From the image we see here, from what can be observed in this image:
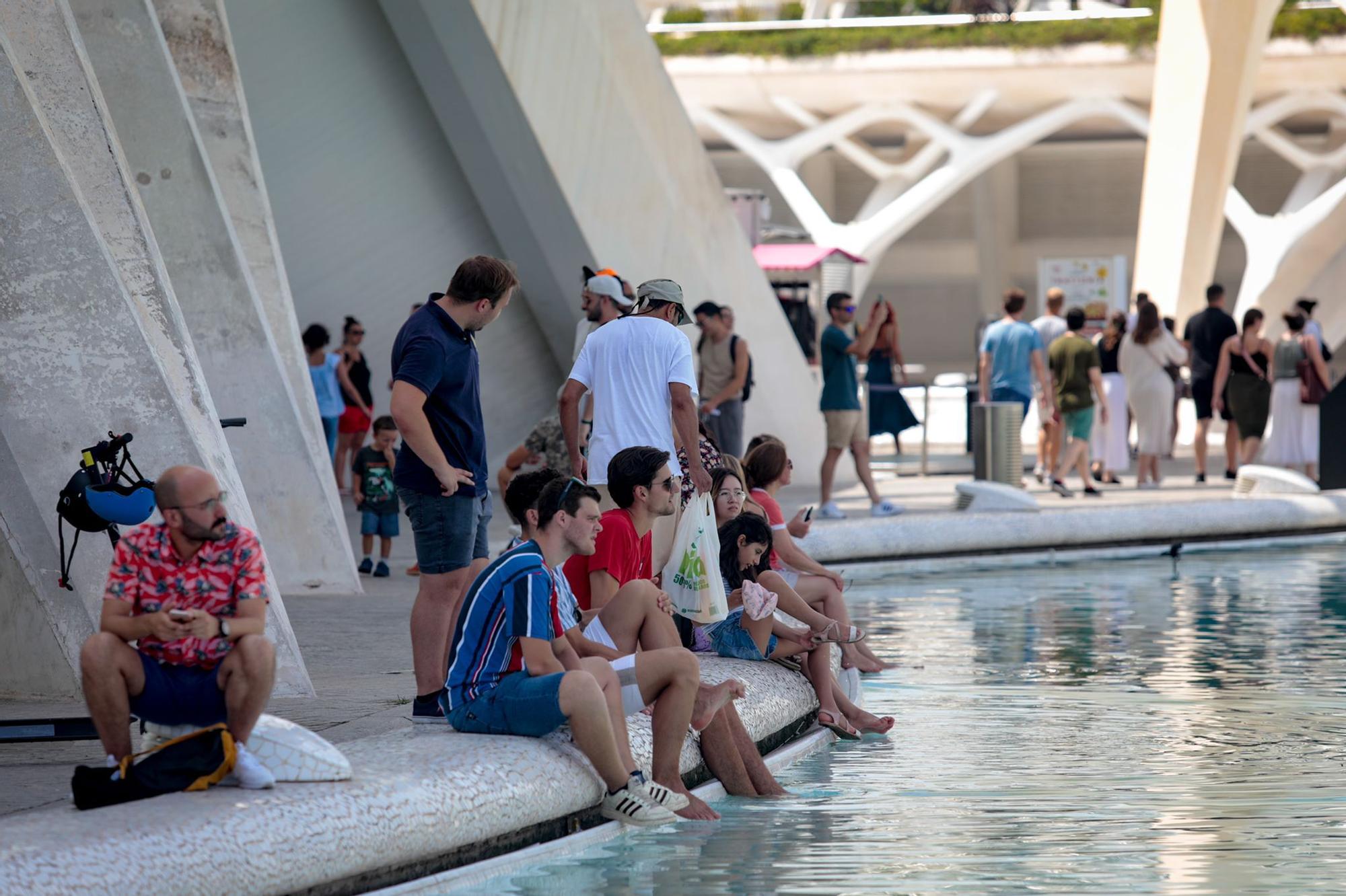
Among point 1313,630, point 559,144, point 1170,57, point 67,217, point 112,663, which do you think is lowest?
point 1313,630

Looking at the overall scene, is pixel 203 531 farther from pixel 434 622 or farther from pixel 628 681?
pixel 434 622

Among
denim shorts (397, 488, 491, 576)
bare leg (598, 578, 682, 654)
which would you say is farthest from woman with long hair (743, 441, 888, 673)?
denim shorts (397, 488, 491, 576)

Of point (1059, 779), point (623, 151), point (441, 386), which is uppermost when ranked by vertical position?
point (623, 151)

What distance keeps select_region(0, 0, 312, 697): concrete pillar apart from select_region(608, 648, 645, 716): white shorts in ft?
4.86

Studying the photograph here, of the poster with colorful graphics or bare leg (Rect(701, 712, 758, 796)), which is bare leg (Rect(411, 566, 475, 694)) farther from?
the poster with colorful graphics

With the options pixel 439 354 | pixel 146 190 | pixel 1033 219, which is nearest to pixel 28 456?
pixel 439 354

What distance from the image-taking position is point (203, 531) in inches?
172

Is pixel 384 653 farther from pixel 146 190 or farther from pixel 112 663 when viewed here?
pixel 112 663

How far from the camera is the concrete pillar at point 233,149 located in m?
10.3

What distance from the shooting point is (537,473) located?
5547mm

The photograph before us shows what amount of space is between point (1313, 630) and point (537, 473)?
17.7ft

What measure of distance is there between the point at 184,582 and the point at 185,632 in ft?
0.41

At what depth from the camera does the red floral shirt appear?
4398mm

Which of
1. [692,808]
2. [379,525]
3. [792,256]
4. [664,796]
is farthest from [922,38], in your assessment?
[664,796]
